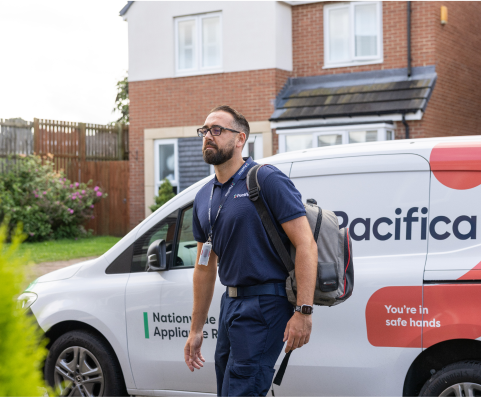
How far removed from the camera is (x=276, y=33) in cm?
1659

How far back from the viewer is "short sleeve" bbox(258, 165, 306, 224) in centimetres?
335

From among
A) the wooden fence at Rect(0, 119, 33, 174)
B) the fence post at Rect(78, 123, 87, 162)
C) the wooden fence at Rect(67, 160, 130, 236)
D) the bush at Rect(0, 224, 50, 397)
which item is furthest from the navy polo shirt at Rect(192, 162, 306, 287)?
the fence post at Rect(78, 123, 87, 162)

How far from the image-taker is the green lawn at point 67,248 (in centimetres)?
1391

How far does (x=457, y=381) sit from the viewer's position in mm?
3979

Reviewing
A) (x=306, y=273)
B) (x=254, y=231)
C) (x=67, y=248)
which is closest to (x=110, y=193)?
(x=67, y=248)

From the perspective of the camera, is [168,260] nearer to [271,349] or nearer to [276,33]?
[271,349]

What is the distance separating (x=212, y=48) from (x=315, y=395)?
1420 cm

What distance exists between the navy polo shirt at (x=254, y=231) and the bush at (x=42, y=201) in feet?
48.1

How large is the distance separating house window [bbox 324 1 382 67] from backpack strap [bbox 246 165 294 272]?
13.6 metres

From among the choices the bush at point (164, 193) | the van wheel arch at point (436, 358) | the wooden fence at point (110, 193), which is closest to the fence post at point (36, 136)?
the wooden fence at point (110, 193)

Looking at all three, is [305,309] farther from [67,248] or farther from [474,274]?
[67,248]

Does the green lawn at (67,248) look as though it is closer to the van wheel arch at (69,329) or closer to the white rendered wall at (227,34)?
the white rendered wall at (227,34)

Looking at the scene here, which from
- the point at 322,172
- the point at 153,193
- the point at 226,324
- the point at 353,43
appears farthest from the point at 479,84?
the point at 226,324

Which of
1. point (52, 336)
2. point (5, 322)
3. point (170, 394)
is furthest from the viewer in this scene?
point (52, 336)
